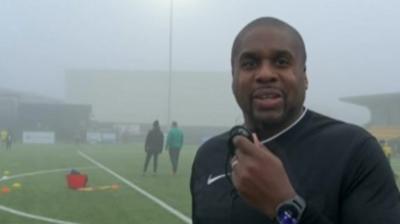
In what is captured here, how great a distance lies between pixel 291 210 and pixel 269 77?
0.39m

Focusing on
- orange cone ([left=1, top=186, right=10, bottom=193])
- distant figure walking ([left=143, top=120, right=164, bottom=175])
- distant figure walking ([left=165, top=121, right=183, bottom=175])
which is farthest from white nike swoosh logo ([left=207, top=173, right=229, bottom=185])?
distant figure walking ([left=165, top=121, right=183, bottom=175])

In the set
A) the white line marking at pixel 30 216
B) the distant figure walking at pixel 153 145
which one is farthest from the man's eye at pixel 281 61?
the distant figure walking at pixel 153 145

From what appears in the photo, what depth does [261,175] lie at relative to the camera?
147cm

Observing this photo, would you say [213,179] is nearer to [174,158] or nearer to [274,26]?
[274,26]

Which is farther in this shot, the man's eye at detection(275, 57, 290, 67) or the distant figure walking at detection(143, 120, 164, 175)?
the distant figure walking at detection(143, 120, 164, 175)

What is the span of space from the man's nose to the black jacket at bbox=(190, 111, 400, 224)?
0.57 ft

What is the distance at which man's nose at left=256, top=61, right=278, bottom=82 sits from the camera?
171 centimetres

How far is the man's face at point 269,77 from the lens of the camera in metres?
1.71

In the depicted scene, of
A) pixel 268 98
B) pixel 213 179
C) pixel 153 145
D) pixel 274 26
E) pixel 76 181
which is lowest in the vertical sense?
pixel 76 181

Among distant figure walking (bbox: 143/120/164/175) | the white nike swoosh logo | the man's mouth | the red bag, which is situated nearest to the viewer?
the man's mouth

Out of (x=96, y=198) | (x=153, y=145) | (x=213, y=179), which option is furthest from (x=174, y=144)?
(x=213, y=179)

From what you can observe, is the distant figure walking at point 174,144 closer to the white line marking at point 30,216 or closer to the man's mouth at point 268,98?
the white line marking at point 30,216

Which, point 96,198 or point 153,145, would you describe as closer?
point 96,198

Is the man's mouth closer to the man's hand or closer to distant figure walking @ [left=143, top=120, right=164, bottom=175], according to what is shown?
the man's hand
